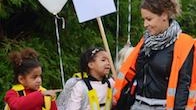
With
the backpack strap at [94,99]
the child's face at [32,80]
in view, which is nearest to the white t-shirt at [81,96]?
the backpack strap at [94,99]

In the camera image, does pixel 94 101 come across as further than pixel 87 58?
No

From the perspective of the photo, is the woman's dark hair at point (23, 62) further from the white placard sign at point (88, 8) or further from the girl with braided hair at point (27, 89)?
the white placard sign at point (88, 8)

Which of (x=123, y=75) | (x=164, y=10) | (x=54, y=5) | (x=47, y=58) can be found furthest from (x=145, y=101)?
(x=47, y=58)

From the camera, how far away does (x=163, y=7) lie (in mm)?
3775

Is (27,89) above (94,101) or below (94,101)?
above

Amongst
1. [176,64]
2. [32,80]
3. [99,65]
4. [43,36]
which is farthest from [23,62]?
[43,36]

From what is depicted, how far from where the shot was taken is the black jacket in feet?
12.2

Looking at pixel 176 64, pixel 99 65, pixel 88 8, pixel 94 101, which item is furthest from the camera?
pixel 88 8

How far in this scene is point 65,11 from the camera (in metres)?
6.28

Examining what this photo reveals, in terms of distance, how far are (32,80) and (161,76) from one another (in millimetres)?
1005

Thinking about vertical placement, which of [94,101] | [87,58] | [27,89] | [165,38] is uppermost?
[165,38]

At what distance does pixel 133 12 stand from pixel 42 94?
118 inches

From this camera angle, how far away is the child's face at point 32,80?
4270 mm

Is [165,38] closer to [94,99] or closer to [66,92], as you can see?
[94,99]
